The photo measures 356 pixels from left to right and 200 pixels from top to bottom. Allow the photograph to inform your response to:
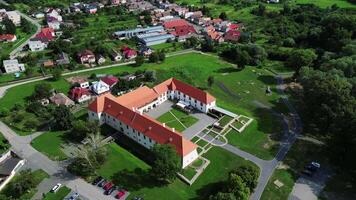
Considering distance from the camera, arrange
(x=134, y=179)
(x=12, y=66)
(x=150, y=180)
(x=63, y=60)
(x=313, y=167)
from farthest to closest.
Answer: (x=63, y=60) → (x=12, y=66) → (x=313, y=167) → (x=134, y=179) → (x=150, y=180)

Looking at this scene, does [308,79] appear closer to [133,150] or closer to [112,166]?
[133,150]

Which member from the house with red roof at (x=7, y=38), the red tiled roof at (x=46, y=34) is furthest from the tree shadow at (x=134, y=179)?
the house with red roof at (x=7, y=38)

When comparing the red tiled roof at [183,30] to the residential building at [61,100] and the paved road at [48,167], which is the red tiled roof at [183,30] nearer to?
the residential building at [61,100]

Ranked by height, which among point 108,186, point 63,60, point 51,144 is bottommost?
point 51,144

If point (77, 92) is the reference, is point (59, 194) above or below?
below

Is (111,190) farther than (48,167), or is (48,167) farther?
(48,167)

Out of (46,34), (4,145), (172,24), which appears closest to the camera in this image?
(4,145)

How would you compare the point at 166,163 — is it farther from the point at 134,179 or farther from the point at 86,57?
the point at 86,57

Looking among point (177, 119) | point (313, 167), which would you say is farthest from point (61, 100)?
point (313, 167)
